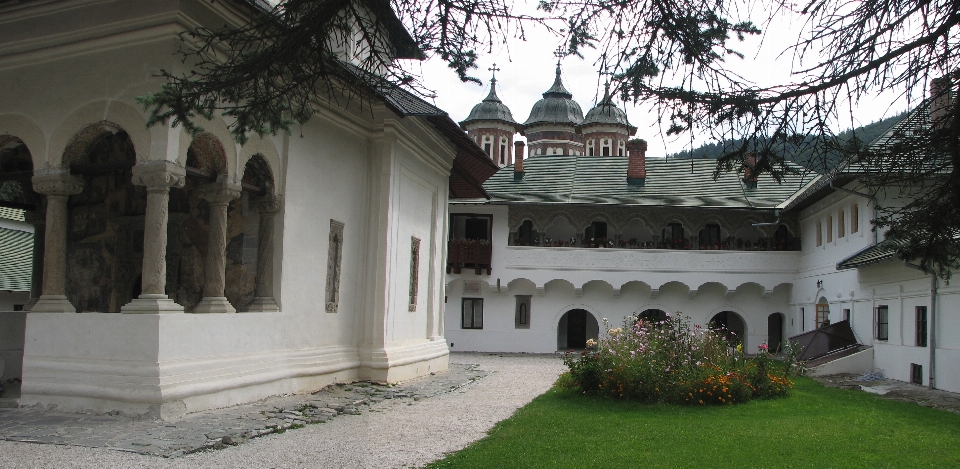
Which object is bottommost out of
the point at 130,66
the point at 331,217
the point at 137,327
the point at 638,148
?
the point at 137,327

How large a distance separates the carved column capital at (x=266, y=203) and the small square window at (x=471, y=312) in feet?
59.3

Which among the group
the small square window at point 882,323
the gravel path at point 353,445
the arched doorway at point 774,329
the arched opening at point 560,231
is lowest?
the gravel path at point 353,445

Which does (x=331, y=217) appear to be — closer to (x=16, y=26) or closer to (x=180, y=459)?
(x=16, y=26)

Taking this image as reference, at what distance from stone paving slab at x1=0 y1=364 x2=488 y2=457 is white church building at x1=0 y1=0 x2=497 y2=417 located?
284 mm

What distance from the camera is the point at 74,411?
8.57 meters

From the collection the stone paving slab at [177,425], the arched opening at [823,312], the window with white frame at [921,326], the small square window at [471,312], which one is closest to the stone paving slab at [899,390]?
the window with white frame at [921,326]

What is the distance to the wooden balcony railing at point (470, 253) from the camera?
27922 millimetres

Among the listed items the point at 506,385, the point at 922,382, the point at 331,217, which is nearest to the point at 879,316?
the point at 922,382

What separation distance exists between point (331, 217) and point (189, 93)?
21.9 ft

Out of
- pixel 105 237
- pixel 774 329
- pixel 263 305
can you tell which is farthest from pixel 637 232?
pixel 105 237

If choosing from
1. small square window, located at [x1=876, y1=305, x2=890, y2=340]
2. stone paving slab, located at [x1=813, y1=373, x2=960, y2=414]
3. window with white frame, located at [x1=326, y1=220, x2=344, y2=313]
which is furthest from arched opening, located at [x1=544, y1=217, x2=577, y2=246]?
window with white frame, located at [x1=326, y1=220, x2=344, y2=313]

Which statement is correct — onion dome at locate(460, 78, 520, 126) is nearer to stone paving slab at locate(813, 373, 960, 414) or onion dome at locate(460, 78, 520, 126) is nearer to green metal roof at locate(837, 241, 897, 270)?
green metal roof at locate(837, 241, 897, 270)

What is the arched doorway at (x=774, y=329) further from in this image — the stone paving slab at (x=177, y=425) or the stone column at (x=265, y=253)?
the stone column at (x=265, y=253)

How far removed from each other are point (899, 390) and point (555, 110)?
129ft
